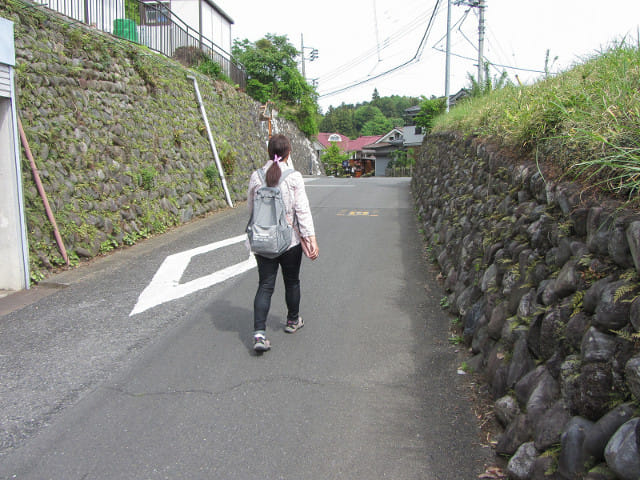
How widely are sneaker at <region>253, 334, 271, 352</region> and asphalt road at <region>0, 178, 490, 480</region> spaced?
97mm

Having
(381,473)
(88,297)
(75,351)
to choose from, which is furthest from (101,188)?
(381,473)

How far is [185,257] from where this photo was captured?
867cm

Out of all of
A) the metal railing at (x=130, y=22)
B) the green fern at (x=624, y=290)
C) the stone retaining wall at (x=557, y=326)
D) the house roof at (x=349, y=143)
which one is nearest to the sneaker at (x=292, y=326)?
the stone retaining wall at (x=557, y=326)

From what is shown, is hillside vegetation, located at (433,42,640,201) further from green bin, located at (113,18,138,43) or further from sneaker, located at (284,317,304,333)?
green bin, located at (113,18,138,43)

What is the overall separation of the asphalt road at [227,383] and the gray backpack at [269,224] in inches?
39.4

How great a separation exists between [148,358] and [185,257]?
417cm

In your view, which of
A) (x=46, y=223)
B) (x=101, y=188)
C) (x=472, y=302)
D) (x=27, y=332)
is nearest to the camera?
(x=472, y=302)

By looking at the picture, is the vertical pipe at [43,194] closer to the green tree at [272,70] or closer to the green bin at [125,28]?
the green bin at [125,28]

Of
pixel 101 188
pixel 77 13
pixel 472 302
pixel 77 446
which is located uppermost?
pixel 77 13

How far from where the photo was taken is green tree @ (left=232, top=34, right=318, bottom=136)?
33375 millimetres

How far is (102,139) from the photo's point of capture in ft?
32.3

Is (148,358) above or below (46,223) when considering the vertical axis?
below

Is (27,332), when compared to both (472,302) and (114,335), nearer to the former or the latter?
(114,335)

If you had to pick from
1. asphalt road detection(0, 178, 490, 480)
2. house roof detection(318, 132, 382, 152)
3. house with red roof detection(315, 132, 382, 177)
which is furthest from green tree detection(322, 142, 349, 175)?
asphalt road detection(0, 178, 490, 480)
